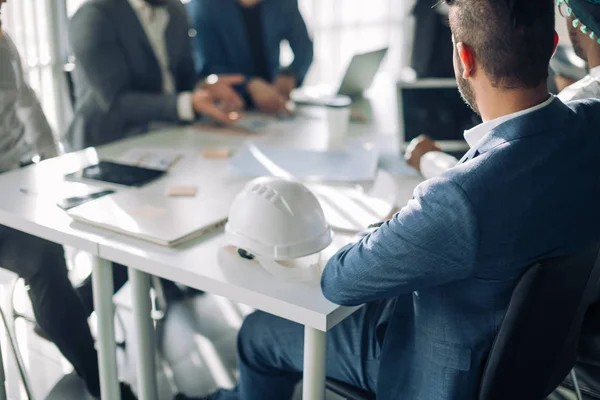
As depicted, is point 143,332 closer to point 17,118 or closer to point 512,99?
point 17,118

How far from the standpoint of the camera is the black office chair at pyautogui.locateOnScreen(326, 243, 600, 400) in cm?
103

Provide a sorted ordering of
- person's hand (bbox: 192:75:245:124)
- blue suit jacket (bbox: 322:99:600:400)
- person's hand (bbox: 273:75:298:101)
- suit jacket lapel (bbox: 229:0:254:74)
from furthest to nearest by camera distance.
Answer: suit jacket lapel (bbox: 229:0:254:74) → person's hand (bbox: 273:75:298:101) → person's hand (bbox: 192:75:245:124) → blue suit jacket (bbox: 322:99:600:400)

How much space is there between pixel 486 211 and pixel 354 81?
6.05ft

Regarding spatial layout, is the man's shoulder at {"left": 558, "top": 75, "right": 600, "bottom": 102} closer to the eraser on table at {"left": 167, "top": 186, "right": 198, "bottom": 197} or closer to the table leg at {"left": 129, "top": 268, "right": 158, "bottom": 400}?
the eraser on table at {"left": 167, "top": 186, "right": 198, "bottom": 197}

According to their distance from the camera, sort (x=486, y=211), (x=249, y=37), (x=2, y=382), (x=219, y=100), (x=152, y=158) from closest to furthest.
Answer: (x=486, y=211) → (x=2, y=382) → (x=152, y=158) → (x=219, y=100) → (x=249, y=37)

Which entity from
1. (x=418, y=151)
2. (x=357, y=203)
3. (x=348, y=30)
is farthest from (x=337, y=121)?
(x=348, y=30)

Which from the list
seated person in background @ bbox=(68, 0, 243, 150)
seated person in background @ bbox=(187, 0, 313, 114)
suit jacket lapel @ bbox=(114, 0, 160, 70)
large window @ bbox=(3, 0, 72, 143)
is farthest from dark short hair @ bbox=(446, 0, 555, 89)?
large window @ bbox=(3, 0, 72, 143)

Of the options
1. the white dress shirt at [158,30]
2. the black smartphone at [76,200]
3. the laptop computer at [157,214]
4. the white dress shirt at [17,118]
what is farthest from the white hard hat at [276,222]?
the white dress shirt at [158,30]

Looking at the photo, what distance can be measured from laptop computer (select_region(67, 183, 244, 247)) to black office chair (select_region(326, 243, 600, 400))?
0.68 metres

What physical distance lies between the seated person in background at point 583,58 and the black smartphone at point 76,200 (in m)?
0.82

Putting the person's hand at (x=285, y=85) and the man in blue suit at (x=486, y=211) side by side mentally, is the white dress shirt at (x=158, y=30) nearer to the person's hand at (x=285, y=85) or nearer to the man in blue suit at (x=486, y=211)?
the person's hand at (x=285, y=85)

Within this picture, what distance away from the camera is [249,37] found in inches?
123

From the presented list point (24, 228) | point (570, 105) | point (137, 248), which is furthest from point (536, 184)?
point (24, 228)

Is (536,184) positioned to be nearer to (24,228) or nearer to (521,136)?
(521,136)
